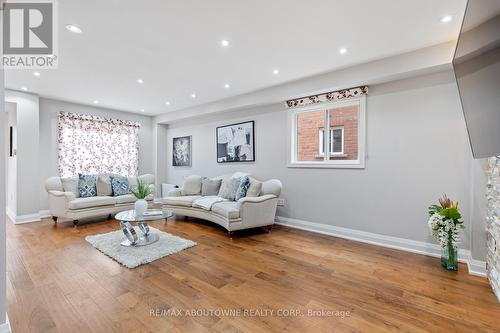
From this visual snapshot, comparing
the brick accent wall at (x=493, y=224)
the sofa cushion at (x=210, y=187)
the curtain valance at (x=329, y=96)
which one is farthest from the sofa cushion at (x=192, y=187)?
the brick accent wall at (x=493, y=224)

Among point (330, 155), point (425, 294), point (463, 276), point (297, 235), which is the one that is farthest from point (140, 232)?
point (463, 276)

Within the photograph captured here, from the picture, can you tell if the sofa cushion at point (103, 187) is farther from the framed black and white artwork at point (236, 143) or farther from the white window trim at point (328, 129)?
the white window trim at point (328, 129)

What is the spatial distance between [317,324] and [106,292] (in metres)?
1.77

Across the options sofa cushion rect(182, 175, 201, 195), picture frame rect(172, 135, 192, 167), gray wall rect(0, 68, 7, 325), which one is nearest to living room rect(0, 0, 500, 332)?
gray wall rect(0, 68, 7, 325)

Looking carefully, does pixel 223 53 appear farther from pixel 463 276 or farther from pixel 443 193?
pixel 463 276

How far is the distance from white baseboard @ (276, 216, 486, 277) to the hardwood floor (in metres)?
0.13

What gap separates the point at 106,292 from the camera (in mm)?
1984

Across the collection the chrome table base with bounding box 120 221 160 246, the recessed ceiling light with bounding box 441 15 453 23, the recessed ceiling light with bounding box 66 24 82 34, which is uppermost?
the recessed ceiling light with bounding box 66 24 82 34

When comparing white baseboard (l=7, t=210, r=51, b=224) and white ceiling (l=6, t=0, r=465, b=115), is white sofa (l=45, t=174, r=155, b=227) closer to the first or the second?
white baseboard (l=7, t=210, r=51, b=224)

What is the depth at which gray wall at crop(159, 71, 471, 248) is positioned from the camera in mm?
2738

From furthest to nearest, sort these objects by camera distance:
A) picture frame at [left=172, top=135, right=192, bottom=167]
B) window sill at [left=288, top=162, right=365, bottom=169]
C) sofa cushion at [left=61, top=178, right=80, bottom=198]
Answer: picture frame at [left=172, top=135, right=192, bottom=167] < sofa cushion at [left=61, top=178, right=80, bottom=198] < window sill at [left=288, top=162, right=365, bottom=169]

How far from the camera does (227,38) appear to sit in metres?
2.48

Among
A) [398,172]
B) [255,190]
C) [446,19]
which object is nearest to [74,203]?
[255,190]

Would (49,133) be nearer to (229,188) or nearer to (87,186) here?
(87,186)
